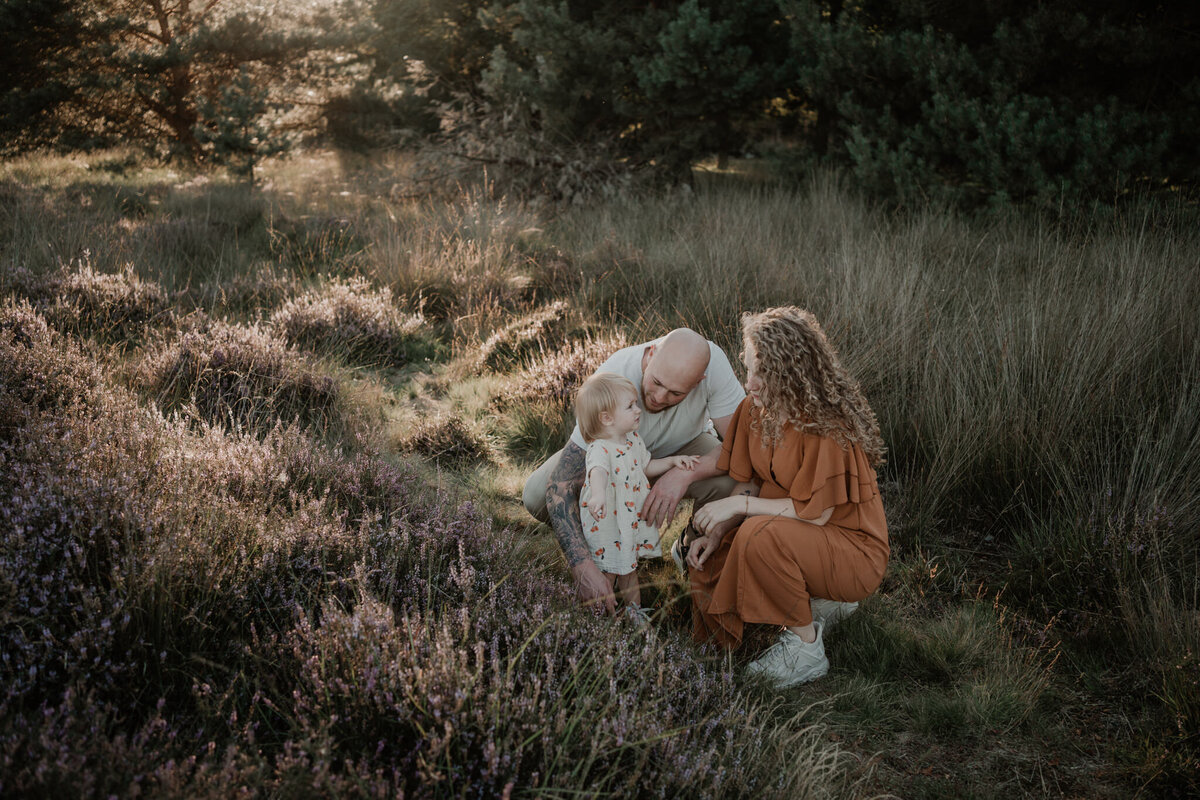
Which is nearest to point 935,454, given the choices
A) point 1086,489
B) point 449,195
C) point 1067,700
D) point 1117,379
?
point 1086,489

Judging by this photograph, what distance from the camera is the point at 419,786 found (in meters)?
1.73

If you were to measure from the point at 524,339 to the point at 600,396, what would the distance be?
287cm

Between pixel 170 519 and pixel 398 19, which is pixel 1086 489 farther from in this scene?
pixel 398 19

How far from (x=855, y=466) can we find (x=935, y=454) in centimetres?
153


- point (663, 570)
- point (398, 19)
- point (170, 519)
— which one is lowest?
point (663, 570)

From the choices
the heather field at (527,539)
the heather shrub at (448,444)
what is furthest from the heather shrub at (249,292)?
the heather shrub at (448,444)

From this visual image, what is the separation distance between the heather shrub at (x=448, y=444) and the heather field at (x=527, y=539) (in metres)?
0.03

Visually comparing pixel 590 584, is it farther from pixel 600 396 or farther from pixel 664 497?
pixel 600 396

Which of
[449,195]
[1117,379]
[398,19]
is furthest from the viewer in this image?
[398,19]

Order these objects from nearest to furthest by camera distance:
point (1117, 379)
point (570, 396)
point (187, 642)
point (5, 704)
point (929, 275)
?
point (5, 704), point (187, 642), point (1117, 379), point (570, 396), point (929, 275)

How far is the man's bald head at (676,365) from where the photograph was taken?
3.12 m

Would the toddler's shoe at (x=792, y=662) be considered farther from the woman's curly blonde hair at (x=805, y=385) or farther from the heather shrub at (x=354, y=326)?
the heather shrub at (x=354, y=326)

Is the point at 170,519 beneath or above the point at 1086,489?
above

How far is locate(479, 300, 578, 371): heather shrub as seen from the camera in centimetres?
572
